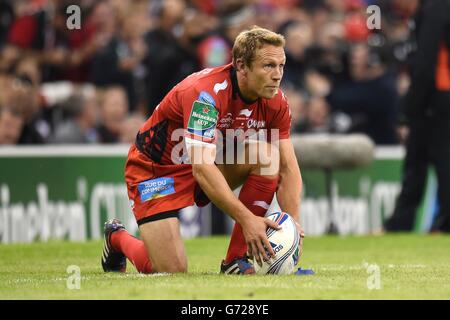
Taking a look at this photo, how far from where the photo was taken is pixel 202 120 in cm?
780

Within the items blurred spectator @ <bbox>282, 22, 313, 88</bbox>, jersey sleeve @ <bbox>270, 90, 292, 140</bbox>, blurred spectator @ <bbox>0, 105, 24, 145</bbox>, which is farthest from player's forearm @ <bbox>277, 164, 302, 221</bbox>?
blurred spectator @ <bbox>282, 22, 313, 88</bbox>

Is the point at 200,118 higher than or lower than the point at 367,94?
higher

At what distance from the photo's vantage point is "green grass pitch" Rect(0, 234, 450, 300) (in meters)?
6.81

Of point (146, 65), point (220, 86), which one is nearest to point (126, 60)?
point (146, 65)

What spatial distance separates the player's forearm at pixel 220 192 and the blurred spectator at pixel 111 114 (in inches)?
324

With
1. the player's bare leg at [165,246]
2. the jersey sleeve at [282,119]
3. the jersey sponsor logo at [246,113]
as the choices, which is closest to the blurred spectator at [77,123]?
the player's bare leg at [165,246]

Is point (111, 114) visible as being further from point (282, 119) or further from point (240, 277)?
point (240, 277)

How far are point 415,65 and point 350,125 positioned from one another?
307 centimetres

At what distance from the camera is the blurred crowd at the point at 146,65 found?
15383 mm

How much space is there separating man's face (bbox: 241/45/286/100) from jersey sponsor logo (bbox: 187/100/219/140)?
14.6 inches

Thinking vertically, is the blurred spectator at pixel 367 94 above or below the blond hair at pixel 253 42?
below

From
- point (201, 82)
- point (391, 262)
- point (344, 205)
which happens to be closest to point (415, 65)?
point (344, 205)

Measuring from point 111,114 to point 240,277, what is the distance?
28.1ft

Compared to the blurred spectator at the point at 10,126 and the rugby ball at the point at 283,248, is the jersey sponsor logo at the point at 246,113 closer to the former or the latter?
the rugby ball at the point at 283,248
